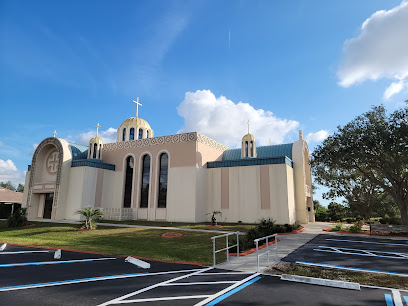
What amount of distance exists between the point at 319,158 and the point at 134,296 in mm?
18412

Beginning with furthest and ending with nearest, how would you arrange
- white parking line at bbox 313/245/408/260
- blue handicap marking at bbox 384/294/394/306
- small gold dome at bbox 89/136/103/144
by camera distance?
small gold dome at bbox 89/136/103/144 < white parking line at bbox 313/245/408/260 < blue handicap marking at bbox 384/294/394/306

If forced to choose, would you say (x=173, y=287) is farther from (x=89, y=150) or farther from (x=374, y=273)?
(x=89, y=150)

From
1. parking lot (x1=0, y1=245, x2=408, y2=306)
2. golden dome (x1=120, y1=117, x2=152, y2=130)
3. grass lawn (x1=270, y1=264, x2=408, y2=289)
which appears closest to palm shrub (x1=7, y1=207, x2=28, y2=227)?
golden dome (x1=120, y1=117, x2=152, y2=130)

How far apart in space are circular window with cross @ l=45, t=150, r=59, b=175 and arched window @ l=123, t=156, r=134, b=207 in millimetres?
6855

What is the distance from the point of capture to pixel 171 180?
75.5ft

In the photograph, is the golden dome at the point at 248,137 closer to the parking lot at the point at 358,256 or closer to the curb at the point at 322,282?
the parking lot at the point at 358,256

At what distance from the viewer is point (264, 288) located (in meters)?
5.54

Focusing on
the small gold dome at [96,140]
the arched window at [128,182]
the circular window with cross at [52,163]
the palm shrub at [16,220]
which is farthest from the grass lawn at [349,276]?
the circular window with cross at [52,163]

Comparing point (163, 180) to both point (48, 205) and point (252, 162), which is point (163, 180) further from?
point (48, 205)

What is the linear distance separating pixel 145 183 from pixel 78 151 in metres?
8.15

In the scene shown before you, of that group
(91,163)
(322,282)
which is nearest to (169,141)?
(91,163)

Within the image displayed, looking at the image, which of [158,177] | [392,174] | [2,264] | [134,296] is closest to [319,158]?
[392,174]

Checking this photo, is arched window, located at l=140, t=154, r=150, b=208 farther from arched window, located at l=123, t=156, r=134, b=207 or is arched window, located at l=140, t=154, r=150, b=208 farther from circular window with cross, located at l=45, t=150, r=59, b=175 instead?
circular window with cross, located at l=45, t=150, r=59, b=175

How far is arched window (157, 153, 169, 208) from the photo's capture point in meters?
23.4
